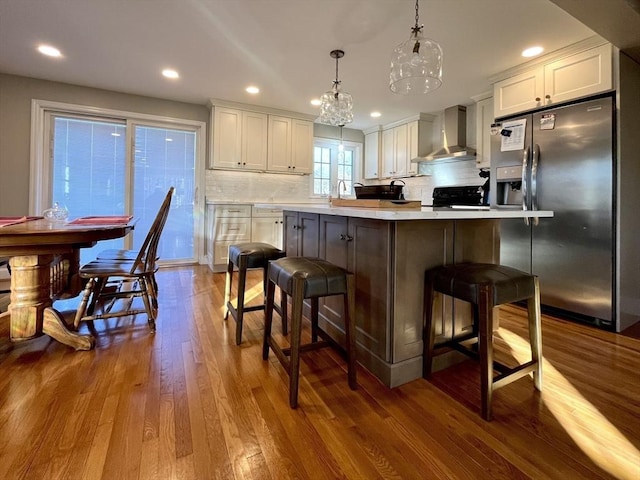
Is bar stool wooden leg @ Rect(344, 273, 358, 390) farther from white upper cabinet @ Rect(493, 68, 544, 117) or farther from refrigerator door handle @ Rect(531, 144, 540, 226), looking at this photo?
white upper cabinet @ Rect(493, 68, 544, 117)

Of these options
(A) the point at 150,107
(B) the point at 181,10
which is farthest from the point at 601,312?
(A) the point at 150,107

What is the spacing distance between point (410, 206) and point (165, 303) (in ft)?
7.98

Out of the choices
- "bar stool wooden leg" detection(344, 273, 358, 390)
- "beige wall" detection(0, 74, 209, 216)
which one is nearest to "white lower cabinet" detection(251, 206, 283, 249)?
"beige wall" detection(0, 74, 209, 216)

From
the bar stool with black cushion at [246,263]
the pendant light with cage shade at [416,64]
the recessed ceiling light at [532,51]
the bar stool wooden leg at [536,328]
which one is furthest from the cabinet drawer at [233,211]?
the bar stool wooden leg at [536,328]

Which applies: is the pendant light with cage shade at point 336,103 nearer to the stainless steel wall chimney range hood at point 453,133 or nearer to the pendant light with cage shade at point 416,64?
the pendant light with cage shade at point 416,64

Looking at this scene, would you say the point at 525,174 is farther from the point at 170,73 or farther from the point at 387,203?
the point at 170,73

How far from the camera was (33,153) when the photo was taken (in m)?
3.85

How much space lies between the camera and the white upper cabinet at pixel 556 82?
8.34 feet

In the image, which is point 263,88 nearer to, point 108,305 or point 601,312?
point 108,305

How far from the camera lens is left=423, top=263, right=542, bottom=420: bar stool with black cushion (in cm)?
133

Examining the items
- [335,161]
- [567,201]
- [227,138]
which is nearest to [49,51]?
[227,138]

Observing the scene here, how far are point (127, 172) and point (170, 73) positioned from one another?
1587 millimetres

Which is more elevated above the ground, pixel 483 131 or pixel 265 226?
pixel 483 131

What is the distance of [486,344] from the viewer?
1.32 metres
